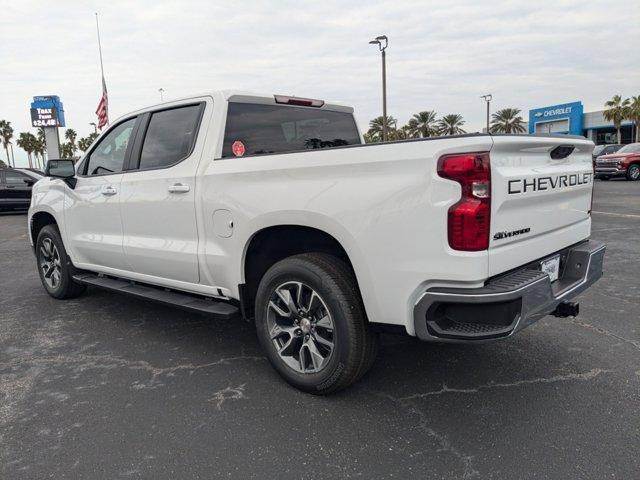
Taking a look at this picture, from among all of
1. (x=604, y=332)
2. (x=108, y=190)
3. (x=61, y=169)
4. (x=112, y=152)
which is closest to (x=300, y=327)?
(x=108, y=190)

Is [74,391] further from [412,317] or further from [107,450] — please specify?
[412,317]

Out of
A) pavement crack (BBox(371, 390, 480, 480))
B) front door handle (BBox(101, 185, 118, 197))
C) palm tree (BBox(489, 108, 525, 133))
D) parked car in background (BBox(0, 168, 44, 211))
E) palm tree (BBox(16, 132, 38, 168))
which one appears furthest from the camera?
palm tree (BBox(16, 132, 38, 168))

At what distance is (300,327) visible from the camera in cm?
313

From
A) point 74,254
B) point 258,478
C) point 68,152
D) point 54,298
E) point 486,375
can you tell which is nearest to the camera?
point 258,478

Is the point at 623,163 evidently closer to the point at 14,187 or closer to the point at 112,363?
the point at 112,363

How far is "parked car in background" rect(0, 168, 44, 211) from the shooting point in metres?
16.2

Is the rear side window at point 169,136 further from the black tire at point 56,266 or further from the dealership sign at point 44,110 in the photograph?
the dealership sign at point 44,110

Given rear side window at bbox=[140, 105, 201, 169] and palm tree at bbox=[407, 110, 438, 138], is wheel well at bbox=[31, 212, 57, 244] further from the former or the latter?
palm tree at bbox=[407, 110, 438, 138]

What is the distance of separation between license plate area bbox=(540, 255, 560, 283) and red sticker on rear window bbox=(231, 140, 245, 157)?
216cm

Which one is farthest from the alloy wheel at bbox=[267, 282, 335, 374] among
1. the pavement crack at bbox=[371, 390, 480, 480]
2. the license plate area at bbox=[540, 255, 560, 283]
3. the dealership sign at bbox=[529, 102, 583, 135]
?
the dealership sign at bbox=[529, 102, 583, 135]

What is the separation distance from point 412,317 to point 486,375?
109 cm

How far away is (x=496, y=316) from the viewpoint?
8.02 feet

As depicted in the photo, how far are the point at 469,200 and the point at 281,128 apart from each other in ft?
6.78

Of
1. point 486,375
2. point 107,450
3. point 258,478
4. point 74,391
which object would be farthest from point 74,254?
point 486,375
